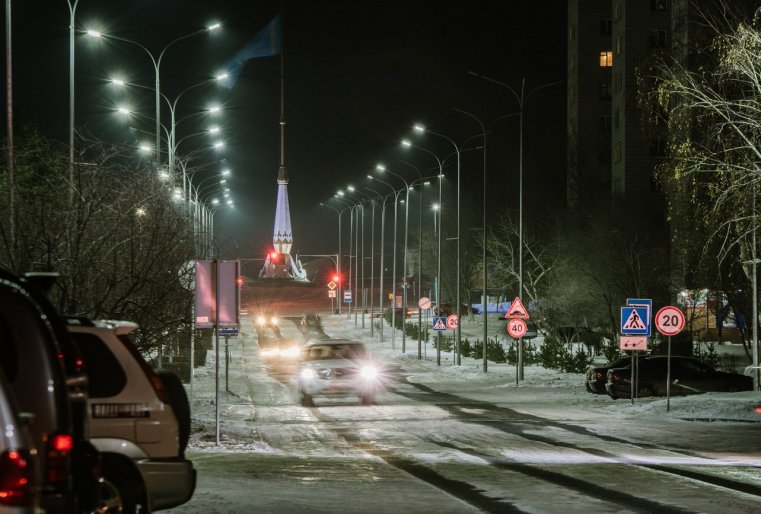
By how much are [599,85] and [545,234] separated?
32.4 meters

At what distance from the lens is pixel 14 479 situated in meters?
5.09

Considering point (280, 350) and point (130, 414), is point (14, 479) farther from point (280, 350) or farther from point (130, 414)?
point (280, 350)

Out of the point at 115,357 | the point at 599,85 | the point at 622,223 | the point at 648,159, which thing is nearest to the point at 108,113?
the point at 622,223

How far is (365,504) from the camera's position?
1243cm

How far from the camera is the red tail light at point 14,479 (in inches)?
199

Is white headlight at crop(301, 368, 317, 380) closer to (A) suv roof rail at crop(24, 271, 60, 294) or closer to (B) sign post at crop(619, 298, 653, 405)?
(B) sign post at crop(619, 298, 653, 405)

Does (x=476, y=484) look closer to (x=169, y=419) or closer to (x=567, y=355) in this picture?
(x=169, y=419)

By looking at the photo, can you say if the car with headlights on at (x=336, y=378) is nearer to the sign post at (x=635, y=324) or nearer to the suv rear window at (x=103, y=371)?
the sign post at (x=635, y=324)

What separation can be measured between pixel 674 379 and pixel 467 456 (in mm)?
16708

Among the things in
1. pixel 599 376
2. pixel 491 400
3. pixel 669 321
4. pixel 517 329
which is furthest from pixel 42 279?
pixel 517 329

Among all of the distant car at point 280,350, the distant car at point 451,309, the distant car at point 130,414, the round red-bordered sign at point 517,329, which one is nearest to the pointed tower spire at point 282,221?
the distant car at point 451,309

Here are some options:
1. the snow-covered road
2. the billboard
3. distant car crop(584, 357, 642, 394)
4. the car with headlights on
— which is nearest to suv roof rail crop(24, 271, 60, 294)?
the snow-covered road

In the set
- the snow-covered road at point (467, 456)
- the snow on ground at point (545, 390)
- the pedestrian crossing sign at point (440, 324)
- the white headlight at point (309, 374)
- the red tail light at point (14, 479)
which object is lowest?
the snow on ground at point (545, 390)

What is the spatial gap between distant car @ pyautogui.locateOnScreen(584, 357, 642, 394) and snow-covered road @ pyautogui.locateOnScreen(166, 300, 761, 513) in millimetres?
559
